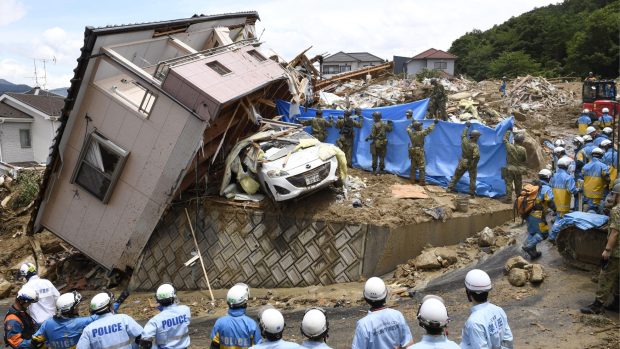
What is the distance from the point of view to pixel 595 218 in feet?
24.0

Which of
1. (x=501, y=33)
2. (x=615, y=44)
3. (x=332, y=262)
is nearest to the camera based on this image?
(x=332, y=262)

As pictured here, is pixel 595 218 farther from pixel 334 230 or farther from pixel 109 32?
pixel 109 32

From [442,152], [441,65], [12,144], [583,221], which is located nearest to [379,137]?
[442,152]

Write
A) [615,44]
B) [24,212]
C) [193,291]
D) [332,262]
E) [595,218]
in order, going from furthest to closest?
[615,44]
[24,212]
[193,291]
[332,262]
[595,218]

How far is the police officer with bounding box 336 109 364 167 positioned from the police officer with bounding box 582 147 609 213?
5777 millimetres

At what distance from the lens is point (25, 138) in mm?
23719

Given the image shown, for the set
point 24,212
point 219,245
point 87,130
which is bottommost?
point 24,212

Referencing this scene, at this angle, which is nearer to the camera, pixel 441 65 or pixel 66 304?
pixel 66 304

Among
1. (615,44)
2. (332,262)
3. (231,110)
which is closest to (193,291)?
(332,262)

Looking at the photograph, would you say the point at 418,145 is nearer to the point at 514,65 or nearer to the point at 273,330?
the point at 273,330

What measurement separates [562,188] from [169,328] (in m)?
7.09

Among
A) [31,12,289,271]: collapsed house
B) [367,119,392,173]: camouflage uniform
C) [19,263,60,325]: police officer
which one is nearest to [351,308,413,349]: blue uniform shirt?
[19,263,60,325]: police officer

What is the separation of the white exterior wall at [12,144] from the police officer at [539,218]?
23.0 meters

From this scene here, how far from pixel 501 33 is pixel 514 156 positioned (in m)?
47.6
